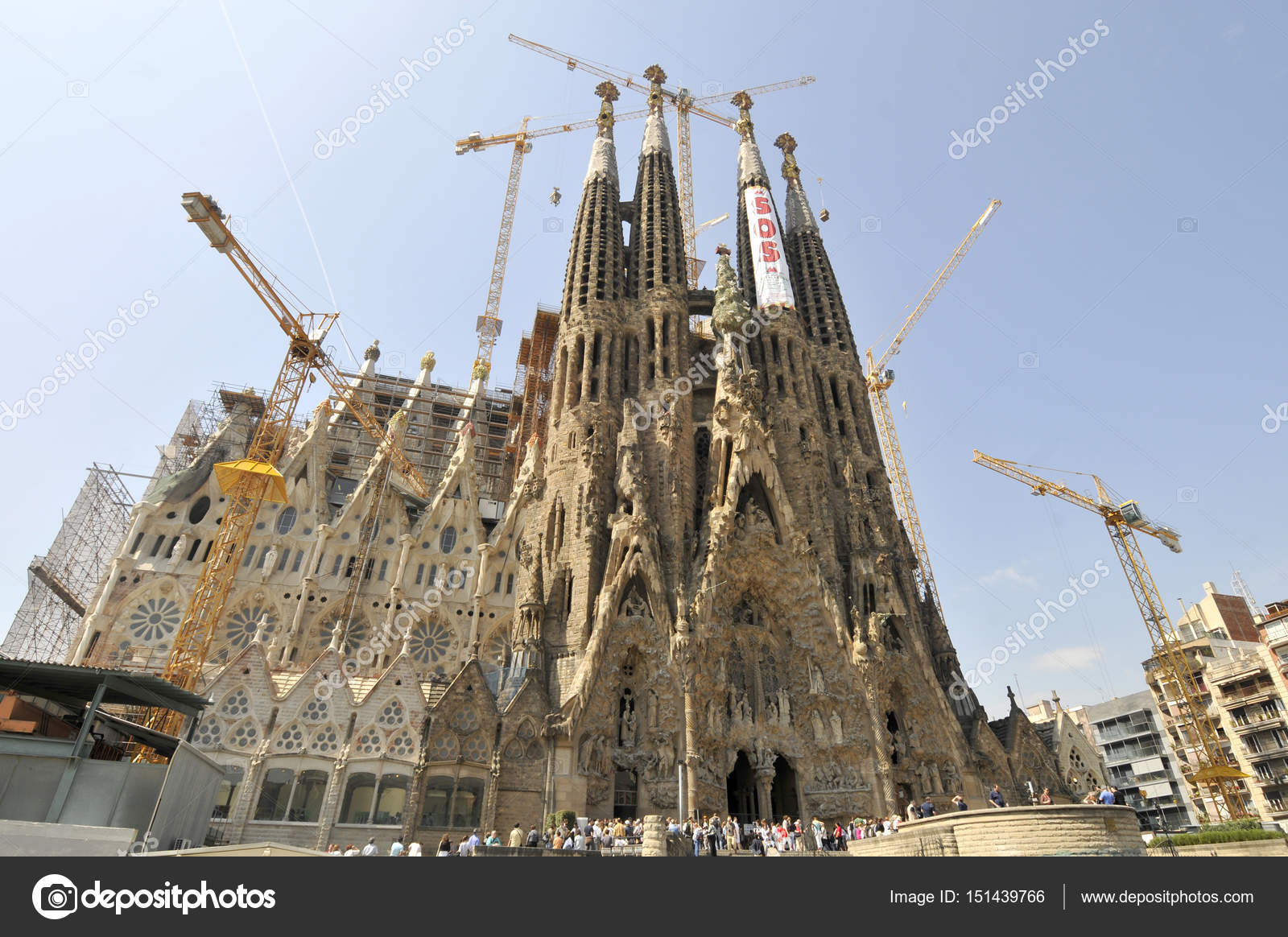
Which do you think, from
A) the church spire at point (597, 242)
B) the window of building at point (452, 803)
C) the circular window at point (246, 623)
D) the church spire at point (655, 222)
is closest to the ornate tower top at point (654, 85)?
the church spire at point (655, 222)

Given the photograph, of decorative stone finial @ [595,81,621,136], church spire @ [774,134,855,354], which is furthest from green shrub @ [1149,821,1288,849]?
decorative stone finial @ [595,81,621,136]

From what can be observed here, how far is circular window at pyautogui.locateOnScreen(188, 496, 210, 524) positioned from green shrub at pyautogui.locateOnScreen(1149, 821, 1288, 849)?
43.1 metres

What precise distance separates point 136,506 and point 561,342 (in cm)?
2415

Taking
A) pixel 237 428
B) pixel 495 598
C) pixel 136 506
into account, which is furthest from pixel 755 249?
pixel 136 506

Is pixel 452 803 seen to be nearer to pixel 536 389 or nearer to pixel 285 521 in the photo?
pixel 285 521

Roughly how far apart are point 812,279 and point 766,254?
6.10m

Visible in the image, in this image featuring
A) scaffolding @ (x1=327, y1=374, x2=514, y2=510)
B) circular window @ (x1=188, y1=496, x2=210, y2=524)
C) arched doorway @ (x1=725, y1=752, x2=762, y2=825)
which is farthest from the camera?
scaffolding @ (x1=327, y1=374, x2=514, y2=510)

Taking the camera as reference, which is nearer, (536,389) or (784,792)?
(784,792)

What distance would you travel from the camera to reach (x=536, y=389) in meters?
53.1

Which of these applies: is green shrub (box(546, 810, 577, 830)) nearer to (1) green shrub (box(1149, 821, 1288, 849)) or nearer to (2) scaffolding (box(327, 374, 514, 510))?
(1) green shrub (box(1149, 821, 1288, 849))

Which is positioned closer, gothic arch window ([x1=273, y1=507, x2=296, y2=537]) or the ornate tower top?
gothic arch window ([x1=273, y1=507, x2=296, y2=537])

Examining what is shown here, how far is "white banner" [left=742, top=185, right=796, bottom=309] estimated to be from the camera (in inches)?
1876
